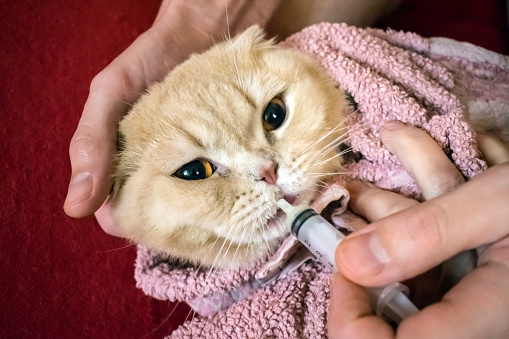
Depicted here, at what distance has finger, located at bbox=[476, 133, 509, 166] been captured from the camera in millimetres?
966

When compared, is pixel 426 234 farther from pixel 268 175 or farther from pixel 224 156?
pixel 224 156

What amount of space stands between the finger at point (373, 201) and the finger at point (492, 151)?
0.89 ft

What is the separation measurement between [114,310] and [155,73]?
82cm

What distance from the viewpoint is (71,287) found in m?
1.25

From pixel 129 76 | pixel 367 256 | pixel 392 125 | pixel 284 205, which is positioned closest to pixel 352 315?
pixel 367 256

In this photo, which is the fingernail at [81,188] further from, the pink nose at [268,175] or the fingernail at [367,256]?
the fingernail at [367,256]

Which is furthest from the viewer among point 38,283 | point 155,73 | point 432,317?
point 155,73

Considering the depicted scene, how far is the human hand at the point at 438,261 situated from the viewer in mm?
583

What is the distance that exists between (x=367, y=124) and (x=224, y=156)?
A: 0.43 m

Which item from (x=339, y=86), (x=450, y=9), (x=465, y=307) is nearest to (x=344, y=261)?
(x=465, y=307)

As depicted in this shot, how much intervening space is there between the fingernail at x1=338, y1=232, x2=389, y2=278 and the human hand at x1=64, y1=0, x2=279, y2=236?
687 millimetres

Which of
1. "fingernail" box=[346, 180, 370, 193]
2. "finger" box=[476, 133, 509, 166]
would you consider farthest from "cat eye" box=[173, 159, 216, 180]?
"finger" box=[476, 133, 509, 166]

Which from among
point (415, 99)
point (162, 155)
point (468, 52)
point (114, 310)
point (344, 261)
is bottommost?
point (114, 310)

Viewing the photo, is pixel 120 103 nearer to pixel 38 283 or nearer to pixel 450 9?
pixel 38 283
